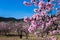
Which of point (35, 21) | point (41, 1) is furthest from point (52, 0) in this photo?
point (35, 21)

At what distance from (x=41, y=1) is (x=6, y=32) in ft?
283

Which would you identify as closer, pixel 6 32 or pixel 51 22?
pixel 51 22

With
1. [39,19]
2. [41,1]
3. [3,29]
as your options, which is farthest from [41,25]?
[3,29]

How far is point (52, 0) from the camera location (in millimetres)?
8594

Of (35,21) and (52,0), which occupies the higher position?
(52,0)

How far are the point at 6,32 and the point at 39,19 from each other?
8596 centimetres

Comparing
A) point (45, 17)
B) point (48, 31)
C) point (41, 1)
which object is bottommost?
point (48, 31)

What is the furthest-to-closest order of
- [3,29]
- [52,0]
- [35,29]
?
[3,29], [35,29], [52,0]

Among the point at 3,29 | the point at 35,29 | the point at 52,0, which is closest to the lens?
the point at 52,0

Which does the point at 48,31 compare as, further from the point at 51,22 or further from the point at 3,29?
the point at 3,29

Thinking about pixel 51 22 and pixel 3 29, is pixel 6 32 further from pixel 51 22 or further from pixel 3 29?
pixel 51 22

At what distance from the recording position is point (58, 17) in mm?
8891

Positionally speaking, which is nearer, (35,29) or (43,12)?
(43,12)

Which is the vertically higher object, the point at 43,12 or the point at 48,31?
the point at 43,12
